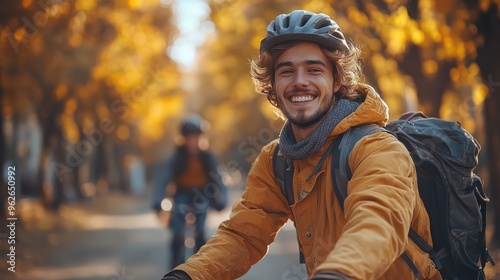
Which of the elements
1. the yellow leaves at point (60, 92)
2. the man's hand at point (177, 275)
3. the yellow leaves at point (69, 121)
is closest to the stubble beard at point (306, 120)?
the man's hand at point (177, 275)

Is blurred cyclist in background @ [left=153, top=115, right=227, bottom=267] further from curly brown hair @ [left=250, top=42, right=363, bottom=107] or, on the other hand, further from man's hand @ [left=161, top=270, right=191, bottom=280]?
man's hand @ [left=161, top=270, right=191, bottom=280]

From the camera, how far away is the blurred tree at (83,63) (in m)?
13.9

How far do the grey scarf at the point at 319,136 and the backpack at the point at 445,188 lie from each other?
0.19ft

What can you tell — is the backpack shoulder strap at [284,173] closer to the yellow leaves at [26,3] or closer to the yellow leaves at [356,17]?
the yellow leaves at [26,3]

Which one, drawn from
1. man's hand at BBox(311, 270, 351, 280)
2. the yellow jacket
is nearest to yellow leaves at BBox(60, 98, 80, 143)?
the yellow jacket

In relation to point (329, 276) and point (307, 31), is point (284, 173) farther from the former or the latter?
point (329, 276)

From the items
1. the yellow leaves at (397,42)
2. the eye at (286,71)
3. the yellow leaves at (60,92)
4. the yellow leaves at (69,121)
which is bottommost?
the eye at (286,71)

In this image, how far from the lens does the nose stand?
10.9ft

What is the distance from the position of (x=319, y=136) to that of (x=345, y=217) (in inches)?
16.1

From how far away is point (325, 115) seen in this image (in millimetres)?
3352

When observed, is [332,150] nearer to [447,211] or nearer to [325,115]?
[325,115]

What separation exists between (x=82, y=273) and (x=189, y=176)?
460 centimetres

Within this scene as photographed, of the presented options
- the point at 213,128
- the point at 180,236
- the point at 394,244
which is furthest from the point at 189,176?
the point at 213,128

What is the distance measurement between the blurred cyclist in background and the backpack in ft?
19.1
